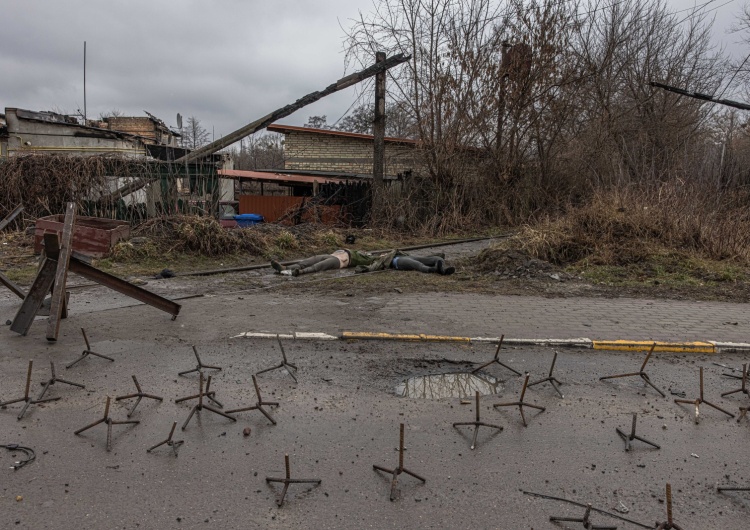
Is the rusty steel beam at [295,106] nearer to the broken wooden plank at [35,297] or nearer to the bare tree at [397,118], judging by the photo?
the bare tree at [397,118]

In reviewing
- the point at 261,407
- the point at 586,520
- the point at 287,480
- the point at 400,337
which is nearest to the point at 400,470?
the point at 287,480

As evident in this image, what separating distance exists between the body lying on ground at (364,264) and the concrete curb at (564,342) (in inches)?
176

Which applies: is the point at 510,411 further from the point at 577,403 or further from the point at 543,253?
the point at 543,253

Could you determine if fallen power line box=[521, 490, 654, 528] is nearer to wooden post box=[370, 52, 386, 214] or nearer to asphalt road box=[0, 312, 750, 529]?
asphalt road box=[0, 312, 750, 529]

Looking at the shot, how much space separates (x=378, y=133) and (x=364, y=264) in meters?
8.91

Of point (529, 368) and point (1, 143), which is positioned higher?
point (1, 143)

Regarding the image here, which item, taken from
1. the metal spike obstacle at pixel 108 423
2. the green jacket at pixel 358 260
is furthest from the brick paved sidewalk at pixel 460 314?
the green jacket at pixel 358 260

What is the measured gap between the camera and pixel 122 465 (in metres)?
3.20

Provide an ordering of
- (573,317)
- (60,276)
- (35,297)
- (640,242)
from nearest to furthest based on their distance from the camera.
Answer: (60,276)
(35,297)
(573,317)
(640,242)

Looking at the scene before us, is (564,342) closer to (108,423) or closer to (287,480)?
(287,480)

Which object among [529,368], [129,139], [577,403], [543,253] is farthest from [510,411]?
[129,139]

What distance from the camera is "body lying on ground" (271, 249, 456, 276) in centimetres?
1052

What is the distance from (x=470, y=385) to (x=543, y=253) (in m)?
7.25

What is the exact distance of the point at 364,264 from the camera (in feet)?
37.0
